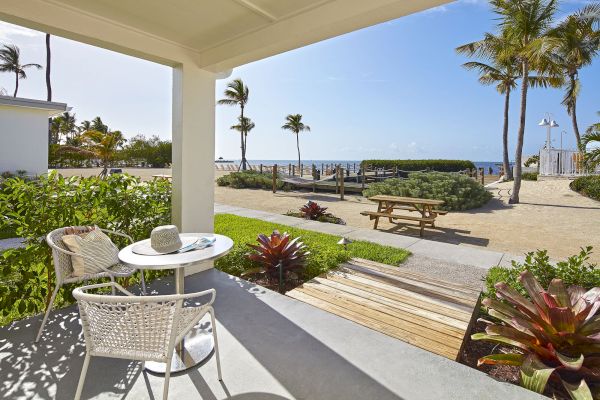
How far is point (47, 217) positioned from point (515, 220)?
940 cm

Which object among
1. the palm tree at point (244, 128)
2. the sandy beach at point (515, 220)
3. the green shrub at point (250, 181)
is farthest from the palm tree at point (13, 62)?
the sandy beach at point (515, 220)

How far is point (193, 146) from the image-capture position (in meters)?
3.37

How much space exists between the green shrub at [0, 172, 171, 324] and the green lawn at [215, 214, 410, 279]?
950 millimetres

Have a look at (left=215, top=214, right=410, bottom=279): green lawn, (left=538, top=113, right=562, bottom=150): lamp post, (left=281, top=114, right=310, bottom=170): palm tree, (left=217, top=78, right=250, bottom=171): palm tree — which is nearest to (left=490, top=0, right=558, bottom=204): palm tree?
(left=538, top=113, right=562, bottom=150): lamp post

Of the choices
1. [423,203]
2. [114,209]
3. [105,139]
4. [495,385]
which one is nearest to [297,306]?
[495,385]

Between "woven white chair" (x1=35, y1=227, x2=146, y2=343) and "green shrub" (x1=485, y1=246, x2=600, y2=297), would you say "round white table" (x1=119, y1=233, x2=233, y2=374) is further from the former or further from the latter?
→ "green shrub" (x1=485, y1=246, x2=600, y2=297)

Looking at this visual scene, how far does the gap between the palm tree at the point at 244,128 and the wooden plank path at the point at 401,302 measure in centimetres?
Result: 2237

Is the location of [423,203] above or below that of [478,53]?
below

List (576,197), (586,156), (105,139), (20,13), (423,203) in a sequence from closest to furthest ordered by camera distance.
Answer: (20,13) < (423,203) < (586,156) < (576,197) < (105,139)

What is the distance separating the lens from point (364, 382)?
1.79 metres

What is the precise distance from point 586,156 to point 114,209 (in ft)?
34.2

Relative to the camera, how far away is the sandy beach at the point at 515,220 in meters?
5.91

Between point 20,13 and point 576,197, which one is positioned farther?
point 576,197

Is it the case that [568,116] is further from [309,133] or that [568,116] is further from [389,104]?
[309,133]
